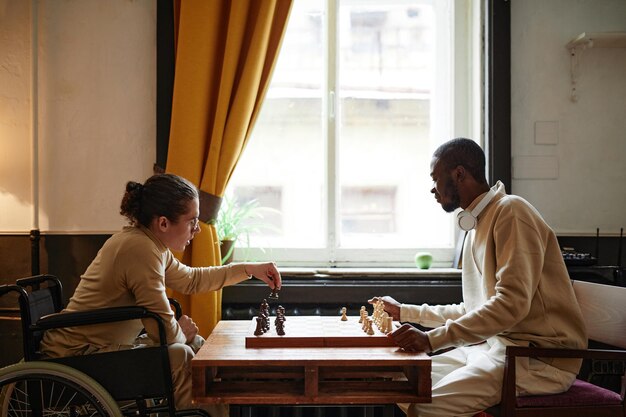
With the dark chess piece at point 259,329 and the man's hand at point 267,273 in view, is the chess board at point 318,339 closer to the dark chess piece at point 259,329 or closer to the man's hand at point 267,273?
the dark chess piece at point 259,329

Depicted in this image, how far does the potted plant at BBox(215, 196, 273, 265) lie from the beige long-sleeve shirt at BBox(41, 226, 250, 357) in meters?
1.00

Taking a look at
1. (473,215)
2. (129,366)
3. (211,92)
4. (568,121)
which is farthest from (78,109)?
(568,121)

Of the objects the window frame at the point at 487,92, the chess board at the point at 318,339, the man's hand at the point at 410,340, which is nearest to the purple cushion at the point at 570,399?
the man's hand at the point at 410,340

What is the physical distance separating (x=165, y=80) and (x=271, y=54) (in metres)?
0.62

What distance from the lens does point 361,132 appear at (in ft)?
11.7

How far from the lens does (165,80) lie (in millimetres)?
3250

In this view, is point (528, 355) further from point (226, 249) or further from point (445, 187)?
point (226, 249)

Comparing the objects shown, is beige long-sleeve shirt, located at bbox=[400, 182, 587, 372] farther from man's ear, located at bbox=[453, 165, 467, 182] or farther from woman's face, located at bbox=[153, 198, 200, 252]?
woman's face, located at bbox=[153, 198, 200, 252]

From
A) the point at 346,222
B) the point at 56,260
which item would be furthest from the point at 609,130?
the point at 56,260

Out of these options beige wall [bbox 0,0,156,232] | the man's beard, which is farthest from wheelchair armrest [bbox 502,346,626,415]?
beige wall [bbox 0,0,156,232]

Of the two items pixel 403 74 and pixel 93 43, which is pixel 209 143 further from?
pixel 403 74

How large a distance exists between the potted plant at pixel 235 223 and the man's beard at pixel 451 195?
132cm

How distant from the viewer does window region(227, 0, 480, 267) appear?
139 inches

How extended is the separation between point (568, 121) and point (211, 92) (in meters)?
2.10
